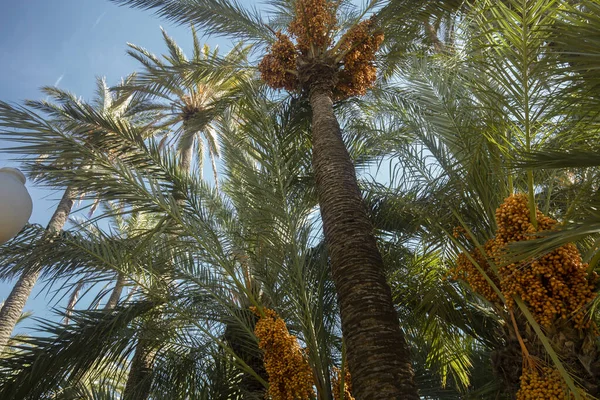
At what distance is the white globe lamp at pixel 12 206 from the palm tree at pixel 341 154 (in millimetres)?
2286

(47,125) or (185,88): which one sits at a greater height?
(185,88)

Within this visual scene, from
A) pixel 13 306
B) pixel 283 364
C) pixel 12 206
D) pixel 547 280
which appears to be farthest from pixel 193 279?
pixel 13 306

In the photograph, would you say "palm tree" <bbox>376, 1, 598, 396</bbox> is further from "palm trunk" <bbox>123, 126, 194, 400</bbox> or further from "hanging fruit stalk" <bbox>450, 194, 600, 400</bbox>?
"palm trunk" <bbox>123, 126, 194, 400</bbox>

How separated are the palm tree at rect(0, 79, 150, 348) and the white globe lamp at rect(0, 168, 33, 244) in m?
2.69

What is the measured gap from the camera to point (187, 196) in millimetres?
5695

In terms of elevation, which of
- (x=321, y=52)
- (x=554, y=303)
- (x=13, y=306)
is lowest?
(x=554, y=303)

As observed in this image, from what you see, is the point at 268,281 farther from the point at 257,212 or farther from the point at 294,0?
the point at 294,0

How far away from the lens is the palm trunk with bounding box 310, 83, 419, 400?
10.7ft

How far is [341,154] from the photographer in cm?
510

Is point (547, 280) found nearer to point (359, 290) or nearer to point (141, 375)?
point (359, 290)

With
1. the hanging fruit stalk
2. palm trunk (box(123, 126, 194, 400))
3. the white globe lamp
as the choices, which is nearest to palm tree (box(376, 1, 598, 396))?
the hanging fruit stalk

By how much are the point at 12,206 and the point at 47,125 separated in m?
3.07

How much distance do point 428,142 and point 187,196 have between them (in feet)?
9.26

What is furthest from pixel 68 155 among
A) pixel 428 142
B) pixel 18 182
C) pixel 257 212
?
pixel 428 142
